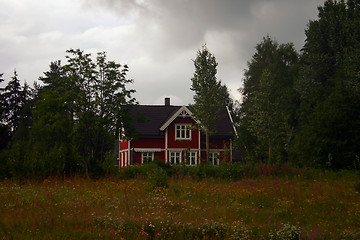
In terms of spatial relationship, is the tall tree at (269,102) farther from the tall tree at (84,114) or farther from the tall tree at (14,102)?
the tall tree at (14,102)

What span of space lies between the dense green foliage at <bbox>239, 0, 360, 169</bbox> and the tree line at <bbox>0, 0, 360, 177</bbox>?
0.25ft

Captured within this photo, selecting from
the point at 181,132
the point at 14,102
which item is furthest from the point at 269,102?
the point at 14,102

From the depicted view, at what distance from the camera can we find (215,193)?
1562 centimetres

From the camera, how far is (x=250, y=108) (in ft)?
131

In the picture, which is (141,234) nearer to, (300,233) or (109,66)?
(300,233)

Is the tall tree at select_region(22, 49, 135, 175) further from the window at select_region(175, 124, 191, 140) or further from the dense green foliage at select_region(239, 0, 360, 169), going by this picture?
the window at select_region(175, 124, 191, 140)

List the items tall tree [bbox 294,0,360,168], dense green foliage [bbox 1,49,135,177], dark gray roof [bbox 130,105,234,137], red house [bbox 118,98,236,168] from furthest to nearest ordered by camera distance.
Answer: dark gray roof [bbox 130,105,234,137], red house [bbox 118,98,236,168], tall tree [bbox 294,0,360,168], dense green foliage [bbox 1,49,135,177]

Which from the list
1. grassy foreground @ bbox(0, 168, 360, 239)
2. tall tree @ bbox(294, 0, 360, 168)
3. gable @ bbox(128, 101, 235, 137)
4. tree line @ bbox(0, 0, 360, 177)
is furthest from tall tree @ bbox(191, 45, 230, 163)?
grassy foreground @ bbox(0, 168, 360, 239)

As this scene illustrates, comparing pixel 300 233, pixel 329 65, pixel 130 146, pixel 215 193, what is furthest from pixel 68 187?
pixel 329 65

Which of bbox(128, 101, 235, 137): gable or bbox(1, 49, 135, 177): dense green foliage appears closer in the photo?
bbox(1, 49, 135, 177): dense green foliage

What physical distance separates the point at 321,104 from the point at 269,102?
1025 cm

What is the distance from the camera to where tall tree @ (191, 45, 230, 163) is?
1549 inches

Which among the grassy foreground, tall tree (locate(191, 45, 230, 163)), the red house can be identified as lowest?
the grassy foreground

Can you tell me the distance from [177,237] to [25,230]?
368 centimetres
